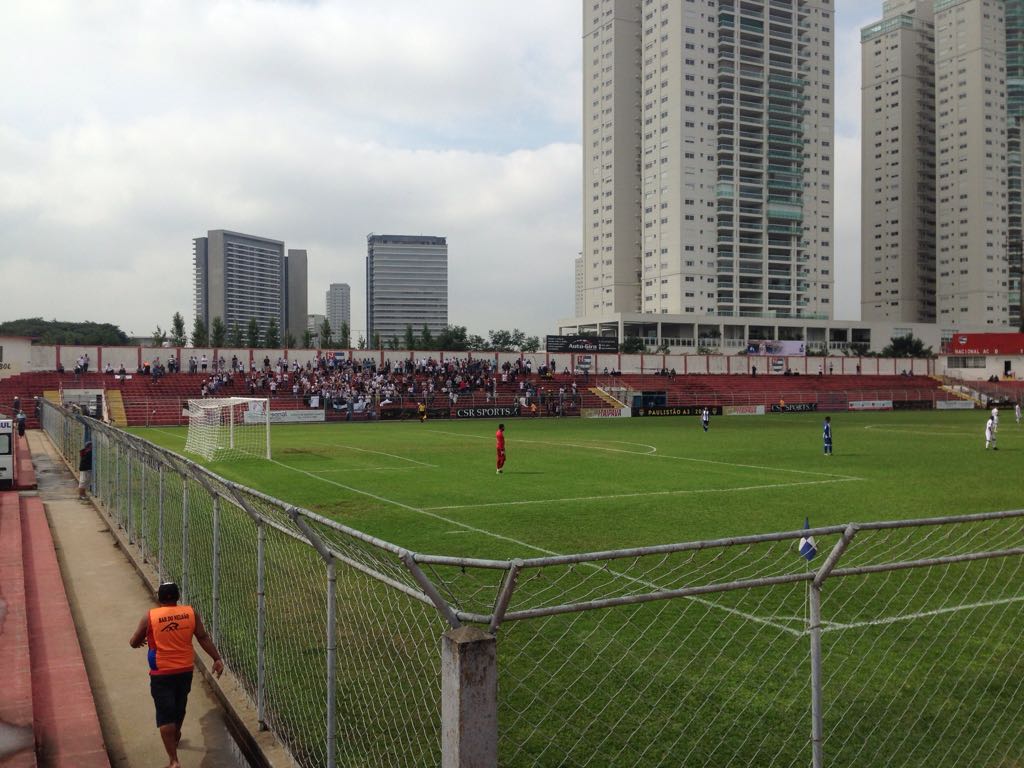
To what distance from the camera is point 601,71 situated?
163375 millimetres

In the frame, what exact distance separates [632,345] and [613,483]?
102 m

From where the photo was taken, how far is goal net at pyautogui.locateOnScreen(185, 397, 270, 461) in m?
34.2

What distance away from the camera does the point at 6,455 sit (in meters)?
22.9

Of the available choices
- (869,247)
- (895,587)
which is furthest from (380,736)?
(869,247)

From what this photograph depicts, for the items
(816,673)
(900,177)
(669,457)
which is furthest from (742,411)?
(900,177)

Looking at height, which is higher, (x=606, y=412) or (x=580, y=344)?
(x=580, y=344)

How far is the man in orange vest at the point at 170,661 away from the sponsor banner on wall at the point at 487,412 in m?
Result: 56.9

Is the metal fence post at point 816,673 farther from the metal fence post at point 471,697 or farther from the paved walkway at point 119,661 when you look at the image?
the paved walkway at point 119,661

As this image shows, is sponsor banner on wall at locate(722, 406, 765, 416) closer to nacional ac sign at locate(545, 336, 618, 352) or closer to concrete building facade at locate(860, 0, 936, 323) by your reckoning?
nacional ac sign at locate(545, 336, 618, 352)

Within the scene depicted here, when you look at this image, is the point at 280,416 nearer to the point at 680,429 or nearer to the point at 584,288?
the point at 680,429

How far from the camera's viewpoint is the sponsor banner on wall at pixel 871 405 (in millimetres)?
77875

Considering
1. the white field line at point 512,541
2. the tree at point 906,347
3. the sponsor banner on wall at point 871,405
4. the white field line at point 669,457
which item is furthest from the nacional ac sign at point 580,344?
the tree at point 906,347

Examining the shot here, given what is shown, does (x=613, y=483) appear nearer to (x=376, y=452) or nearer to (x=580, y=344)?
(x=376, y=452)

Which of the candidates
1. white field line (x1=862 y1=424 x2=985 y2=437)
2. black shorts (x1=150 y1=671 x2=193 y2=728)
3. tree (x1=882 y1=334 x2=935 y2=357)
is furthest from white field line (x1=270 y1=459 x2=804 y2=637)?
tree (x1=882 y1=334 x2=935 y2=357)
